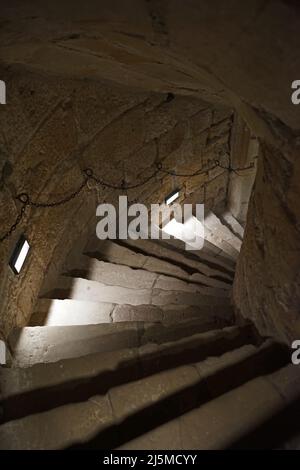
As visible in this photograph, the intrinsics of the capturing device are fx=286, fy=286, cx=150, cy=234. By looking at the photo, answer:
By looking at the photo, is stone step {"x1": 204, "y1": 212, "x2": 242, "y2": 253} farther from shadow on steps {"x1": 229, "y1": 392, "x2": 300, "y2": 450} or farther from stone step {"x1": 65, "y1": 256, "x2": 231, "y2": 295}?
shadow on steps {"x1": 229, "y1": 392, "x2": 300, "y2": 450}

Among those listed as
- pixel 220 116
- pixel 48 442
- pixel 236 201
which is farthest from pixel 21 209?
pixel 236 201

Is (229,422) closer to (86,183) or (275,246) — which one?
(275,246)

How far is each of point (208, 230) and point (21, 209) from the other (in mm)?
4402

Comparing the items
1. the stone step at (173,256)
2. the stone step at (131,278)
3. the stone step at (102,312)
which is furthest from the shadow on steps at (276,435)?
the stone step at (173,256)

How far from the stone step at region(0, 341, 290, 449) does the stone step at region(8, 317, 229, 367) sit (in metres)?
0.96

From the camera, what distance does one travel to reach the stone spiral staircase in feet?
4.49

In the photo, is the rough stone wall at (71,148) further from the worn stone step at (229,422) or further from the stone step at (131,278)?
the worn stone step at (229,422)

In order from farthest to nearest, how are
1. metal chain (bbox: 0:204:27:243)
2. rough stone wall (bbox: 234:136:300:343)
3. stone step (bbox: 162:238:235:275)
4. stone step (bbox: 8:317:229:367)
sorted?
stone step (bbox: 162:238:235:275) → stone step (bbox: 8:317:229:367) → metal chain (bbox: 0:204:27:243) → rough stone wall (bbox: 234:136:300:343)

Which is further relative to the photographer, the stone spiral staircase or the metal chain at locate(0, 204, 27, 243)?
the metal chain at locate(0, 204, 27, 243)

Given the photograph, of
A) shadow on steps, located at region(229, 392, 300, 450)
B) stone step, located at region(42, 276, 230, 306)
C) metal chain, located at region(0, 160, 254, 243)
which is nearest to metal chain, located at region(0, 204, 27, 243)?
metal chain, located at region(0, 160, 254, 243)

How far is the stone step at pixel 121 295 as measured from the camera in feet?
12.7

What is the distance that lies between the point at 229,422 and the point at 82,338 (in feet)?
5.48

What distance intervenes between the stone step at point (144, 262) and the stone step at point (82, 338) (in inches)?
60.7

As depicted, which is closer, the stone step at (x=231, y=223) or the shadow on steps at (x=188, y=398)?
the shadow on steps at (x=188, y=398)
